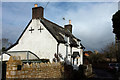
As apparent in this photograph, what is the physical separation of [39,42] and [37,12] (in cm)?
386

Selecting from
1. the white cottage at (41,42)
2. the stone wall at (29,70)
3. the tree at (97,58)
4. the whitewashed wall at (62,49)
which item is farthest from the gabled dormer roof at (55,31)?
the tree at (97,58)

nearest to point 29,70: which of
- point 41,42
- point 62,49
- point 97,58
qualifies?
point 41,42

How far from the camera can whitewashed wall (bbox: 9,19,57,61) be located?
55.2 ft

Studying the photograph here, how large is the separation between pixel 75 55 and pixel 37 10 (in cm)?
793

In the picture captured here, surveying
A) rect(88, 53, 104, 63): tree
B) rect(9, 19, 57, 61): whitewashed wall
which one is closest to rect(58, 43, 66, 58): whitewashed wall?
rect(9, 19, 57, 61): whitewashed wall

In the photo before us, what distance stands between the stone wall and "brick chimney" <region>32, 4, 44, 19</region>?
8.87 m

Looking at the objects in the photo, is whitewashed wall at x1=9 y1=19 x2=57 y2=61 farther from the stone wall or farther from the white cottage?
the stone wall

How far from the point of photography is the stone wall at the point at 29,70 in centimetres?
765

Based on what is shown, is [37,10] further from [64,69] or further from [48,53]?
[64,69]

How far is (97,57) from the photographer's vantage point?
44.6 meters

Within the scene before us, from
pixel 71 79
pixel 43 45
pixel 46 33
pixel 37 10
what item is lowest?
pixel 71 79

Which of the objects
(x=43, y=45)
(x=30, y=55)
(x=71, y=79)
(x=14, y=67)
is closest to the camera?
(x=14, y=67)

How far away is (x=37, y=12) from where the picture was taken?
17969mm

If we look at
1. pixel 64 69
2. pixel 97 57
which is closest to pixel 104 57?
pixel 97 57
